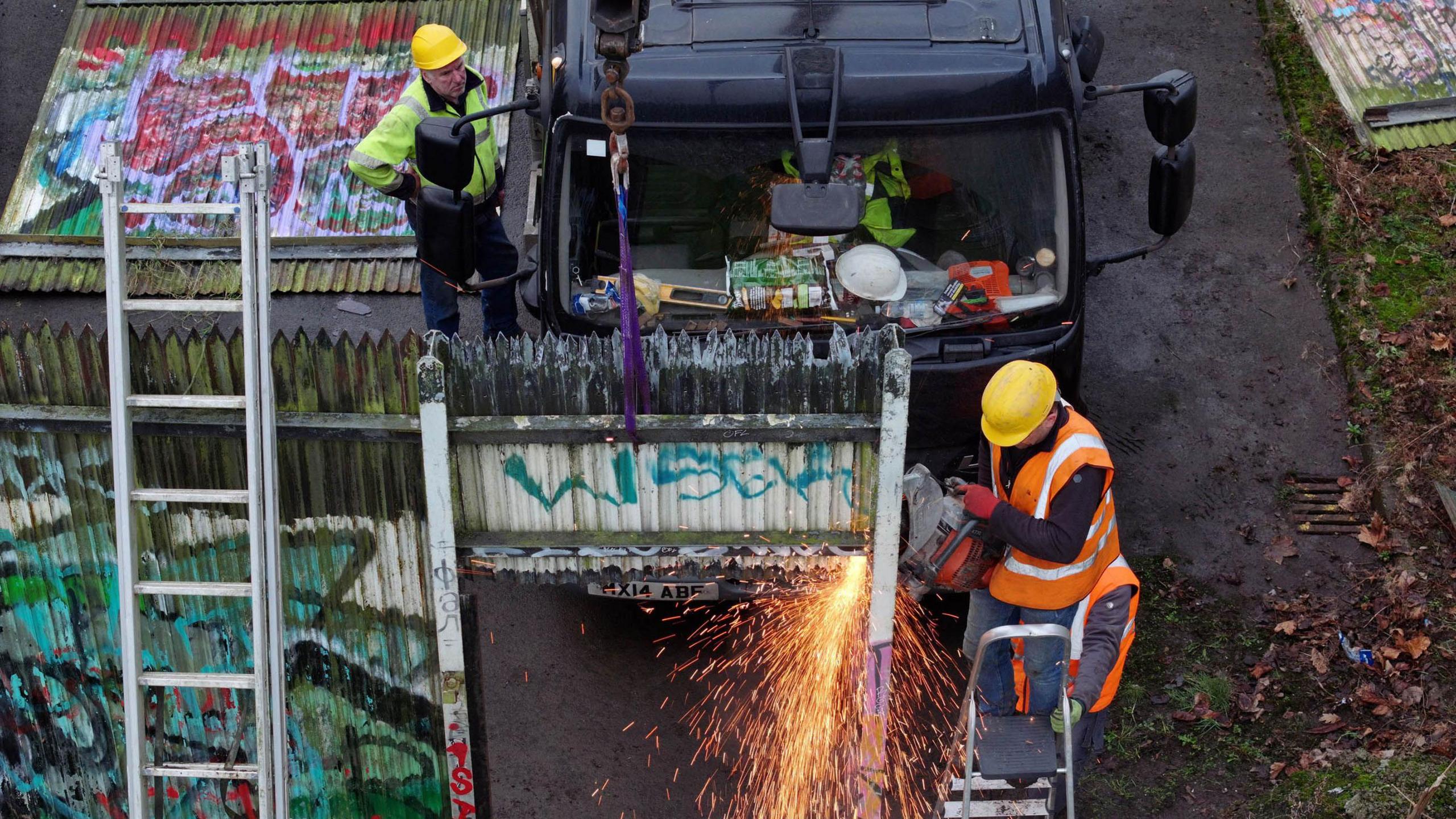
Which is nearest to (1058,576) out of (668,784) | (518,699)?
(668,784)

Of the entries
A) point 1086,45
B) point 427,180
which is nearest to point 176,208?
point 427,180

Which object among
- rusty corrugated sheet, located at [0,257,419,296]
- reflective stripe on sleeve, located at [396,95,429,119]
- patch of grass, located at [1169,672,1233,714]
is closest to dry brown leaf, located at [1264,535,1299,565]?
patch of grass, located at [1169,672,1233,714]

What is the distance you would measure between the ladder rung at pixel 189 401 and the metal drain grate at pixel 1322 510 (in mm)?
5196

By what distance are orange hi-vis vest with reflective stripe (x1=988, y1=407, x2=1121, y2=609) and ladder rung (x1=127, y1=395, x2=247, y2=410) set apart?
2.78 m

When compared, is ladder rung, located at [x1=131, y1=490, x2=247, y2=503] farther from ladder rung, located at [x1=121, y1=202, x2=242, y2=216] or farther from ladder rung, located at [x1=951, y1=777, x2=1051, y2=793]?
ladder rung, located at [x1=951, y1=777, x2=1051, y2=793]

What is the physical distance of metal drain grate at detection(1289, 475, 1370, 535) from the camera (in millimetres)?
7273

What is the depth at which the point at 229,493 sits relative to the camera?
4844 mm

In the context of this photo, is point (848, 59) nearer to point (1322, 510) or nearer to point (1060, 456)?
point (1060, 456)

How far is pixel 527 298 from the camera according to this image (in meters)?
6.68

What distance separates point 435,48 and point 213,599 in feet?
9.10

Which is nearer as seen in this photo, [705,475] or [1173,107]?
[705,475]

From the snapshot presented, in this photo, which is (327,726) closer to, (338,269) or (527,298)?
(527,298)

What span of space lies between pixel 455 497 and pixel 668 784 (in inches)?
80.1

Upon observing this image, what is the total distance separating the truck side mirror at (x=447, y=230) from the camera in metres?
5.89
